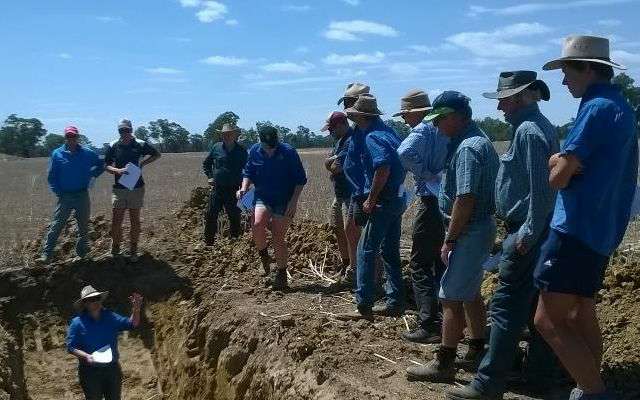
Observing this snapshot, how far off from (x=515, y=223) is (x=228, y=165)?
706 cm

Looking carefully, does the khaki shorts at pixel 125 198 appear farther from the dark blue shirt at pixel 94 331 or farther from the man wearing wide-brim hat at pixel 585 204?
the man wearing wide-brim hat at pixel 585 204

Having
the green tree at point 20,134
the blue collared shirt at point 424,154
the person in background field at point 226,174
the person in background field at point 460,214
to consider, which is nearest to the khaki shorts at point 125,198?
the person in background field at point 226,174

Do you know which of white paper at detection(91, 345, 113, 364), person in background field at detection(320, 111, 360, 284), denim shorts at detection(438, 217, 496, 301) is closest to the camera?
denim shorts at detection(438, 217, 496, 301)

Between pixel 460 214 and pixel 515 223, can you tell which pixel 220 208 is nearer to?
pixel 460 214

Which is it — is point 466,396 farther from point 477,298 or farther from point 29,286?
point 29,286

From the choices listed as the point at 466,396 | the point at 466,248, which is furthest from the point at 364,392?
the point at 466,248

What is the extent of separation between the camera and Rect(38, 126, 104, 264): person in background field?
32.3 feet

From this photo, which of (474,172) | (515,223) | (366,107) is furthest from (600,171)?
(366,107)

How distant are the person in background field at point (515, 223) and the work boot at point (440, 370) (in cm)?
38

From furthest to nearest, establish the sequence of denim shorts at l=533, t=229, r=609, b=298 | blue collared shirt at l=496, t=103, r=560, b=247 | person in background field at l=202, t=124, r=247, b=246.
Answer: person in background field at l=202, t=124, r=247, b=246
blue collared shirt at l=496, t=103, r=560, b=247
denim shorts at l=533, t=229, r=609, b=298

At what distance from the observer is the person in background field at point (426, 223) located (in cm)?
594

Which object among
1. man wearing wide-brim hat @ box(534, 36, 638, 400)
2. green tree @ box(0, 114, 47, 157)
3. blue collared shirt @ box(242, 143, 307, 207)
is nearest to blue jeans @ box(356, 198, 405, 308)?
blue collared shirt @ box(242, 143, 307, 207)

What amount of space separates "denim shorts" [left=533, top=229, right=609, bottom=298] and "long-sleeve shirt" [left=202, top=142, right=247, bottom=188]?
756 cm

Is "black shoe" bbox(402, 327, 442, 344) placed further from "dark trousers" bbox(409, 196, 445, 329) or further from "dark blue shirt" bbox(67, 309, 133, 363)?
"dark blue shirt" bbox(67, 309, 133, 363)
